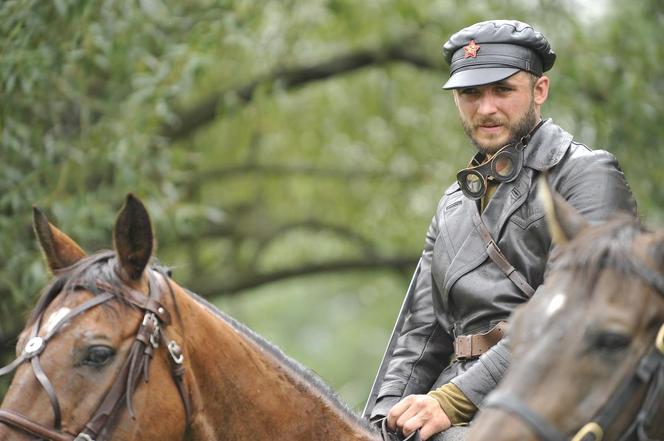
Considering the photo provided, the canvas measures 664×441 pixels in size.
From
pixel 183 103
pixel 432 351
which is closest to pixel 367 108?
pixel 183 103

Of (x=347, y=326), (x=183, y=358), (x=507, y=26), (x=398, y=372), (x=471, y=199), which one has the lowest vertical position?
(x=347, y=326)

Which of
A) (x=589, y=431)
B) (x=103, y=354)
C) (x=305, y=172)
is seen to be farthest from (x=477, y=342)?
(x=305, y=172)

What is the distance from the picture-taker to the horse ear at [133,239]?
502cm

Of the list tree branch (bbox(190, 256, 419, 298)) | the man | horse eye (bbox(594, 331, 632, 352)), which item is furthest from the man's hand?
tree branch (bbox(190, 256, 419, 298))

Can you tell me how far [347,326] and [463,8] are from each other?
15.4m

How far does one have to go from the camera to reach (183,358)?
500 cm

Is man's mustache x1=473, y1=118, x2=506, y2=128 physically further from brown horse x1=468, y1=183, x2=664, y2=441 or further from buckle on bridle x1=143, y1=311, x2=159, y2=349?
buckle on bridle x1=143, y1=311, x2=159, y2=349

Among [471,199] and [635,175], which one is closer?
[471,199]

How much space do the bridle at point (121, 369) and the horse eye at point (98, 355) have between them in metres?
0.08

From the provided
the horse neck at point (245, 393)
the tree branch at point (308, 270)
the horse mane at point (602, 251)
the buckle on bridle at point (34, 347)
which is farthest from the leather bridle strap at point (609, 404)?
the tree branch at point (308, 270)

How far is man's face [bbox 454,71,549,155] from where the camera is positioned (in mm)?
5316

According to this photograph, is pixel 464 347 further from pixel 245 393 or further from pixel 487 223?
pixel 245 393

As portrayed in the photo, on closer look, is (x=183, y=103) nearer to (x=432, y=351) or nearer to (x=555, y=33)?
(x=555, y=33)

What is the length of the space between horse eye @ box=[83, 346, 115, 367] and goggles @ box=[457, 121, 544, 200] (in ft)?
6.05
